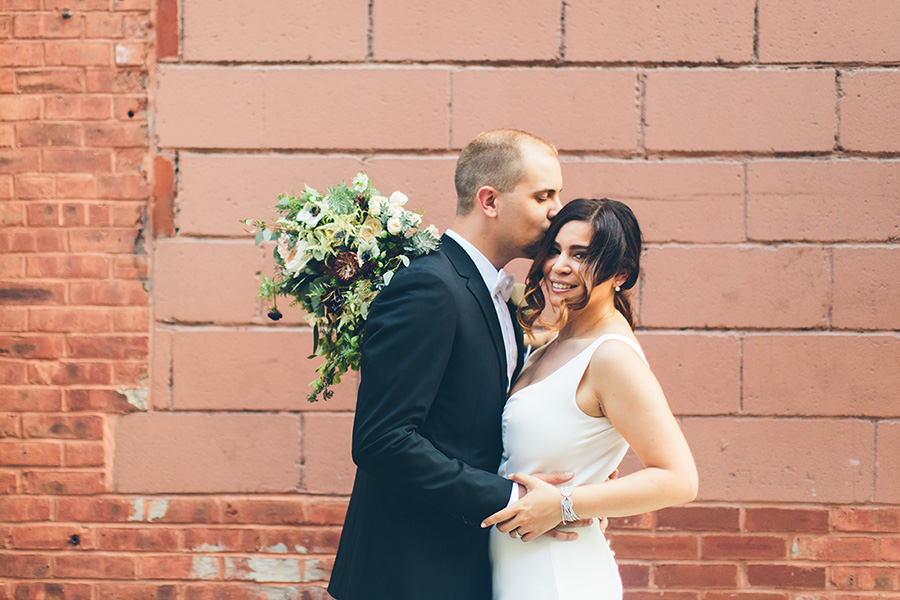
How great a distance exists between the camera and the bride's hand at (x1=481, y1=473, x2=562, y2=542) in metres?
1.76

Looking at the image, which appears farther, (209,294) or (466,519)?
(209,294)

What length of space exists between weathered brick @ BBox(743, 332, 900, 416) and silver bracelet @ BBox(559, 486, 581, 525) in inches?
56.7

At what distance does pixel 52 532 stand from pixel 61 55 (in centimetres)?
206

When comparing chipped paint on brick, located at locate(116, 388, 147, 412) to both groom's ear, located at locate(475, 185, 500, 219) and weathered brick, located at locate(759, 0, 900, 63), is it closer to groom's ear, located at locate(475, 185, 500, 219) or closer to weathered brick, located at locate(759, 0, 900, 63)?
groom's ear, located at locate(475, 185, 500, 219)

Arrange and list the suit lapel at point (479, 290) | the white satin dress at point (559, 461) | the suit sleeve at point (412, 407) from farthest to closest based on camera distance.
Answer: the suit lapel at point (479, 290), the white satin dress at point (559, 461), the suit sleeve at point (412, 407)

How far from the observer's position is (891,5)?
9.46 ft

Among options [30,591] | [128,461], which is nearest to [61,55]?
[128,461]

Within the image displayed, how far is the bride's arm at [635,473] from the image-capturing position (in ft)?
5.74

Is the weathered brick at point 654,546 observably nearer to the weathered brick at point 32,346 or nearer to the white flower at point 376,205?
the white flower at point 376,205

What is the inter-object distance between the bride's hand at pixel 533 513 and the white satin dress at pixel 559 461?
3.7 inches

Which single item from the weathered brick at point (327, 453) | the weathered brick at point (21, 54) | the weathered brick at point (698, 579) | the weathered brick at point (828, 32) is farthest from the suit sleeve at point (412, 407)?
the weathered brick at point (21, 54)

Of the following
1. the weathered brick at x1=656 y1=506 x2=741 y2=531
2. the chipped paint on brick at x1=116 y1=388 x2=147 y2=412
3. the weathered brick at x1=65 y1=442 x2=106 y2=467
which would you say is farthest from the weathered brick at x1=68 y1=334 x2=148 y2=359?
the weathered brick at x1=656 y1=506 x2=741 y2=531

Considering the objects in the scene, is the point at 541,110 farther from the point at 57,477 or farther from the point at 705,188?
the point at 57,477

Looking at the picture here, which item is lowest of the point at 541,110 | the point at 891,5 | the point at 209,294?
the point at 209,294
